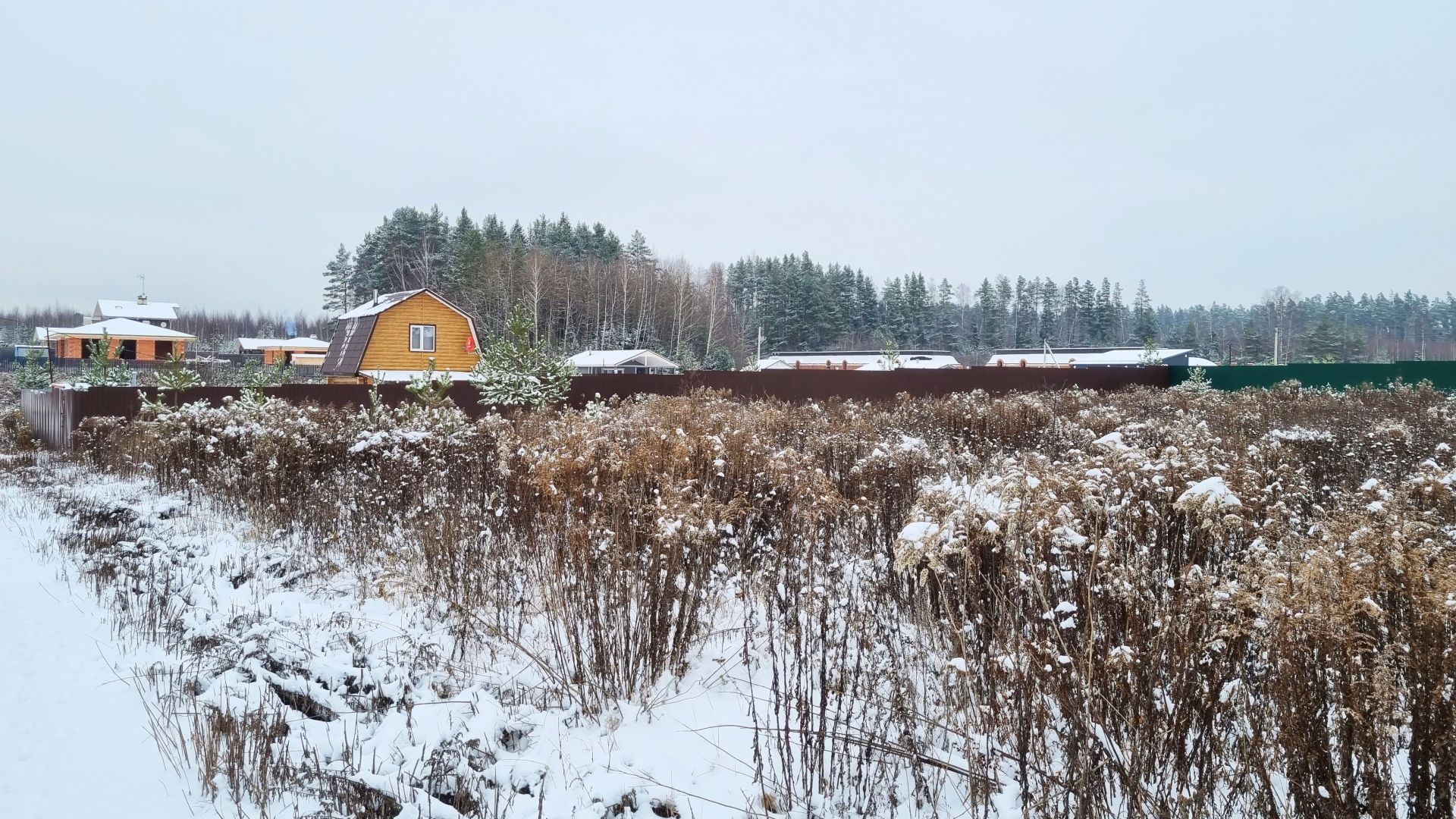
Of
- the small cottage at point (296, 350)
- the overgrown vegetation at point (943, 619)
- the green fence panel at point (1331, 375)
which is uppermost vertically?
the small cottage at point (296, 350)

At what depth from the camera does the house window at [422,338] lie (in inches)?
1069

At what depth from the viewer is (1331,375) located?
22.4 metres

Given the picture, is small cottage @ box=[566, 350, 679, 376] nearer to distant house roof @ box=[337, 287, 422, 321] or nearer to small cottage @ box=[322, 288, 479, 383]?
small cottage @ box=[322, 288, 479, 383]

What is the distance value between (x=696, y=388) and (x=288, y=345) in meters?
47.0

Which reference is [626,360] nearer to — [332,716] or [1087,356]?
[1087,356]

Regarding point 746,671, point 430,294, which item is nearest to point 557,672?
point 746,671

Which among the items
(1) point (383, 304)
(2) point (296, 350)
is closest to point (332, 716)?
(1) point (383, 304)

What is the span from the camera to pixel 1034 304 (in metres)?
82.9

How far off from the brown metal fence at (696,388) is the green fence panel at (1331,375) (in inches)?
67.5

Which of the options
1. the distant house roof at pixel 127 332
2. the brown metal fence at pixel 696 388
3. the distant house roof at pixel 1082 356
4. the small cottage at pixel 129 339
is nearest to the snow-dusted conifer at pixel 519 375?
the brown metal fence at pixel 696 388

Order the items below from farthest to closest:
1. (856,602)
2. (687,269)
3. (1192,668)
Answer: (687,269), (856,602), (1192,668)

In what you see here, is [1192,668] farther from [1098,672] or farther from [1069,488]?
[1069,488]

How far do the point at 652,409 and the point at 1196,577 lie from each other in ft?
24.5

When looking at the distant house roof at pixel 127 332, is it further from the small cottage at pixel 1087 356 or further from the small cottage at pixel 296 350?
the small cottage at pixel 1087 356
